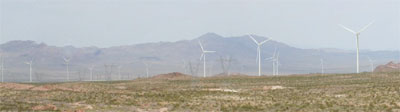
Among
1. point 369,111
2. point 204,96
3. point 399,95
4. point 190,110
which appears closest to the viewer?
point 369,111

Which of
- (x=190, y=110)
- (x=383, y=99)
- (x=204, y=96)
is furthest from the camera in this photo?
(x=204, y=96)

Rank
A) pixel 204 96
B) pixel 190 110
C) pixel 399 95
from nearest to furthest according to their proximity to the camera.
Answer: pixel 190 110 < pixel 399 95 < pixel 204 96

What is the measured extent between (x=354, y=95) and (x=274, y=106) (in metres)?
14.3

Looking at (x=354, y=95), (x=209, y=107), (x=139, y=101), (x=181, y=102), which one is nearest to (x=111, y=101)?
(x=139, y=101)

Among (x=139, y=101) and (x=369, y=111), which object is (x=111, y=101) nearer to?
(x=139, y=101)

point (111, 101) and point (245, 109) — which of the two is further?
point (111, 101)

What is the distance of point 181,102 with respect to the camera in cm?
6306

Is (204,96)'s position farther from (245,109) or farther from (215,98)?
(245,109)

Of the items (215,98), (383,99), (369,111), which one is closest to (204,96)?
(215,98)

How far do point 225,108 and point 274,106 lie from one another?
4513mm

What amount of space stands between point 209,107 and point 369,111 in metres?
13.9

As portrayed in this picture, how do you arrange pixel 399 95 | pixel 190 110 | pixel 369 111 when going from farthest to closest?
pixel 399 95 → pixel 190 110 → pixel 369 111

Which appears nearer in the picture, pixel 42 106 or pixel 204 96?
pixel 42 106

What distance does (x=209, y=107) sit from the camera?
57.9m
